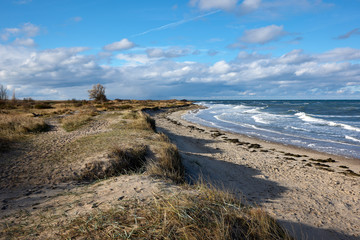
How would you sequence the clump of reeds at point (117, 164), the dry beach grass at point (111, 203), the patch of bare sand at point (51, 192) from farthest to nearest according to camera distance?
the clump of reeds at point (117, 164) → the patch of bare sand at point (51, 192) → the dry beach grass at point (111, 203)

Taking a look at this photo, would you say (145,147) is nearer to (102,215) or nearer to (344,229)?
(102,215)

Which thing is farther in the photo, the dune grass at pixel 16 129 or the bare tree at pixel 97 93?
the bare tree at pixel 97 93

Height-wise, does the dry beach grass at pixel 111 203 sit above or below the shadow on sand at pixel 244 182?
above

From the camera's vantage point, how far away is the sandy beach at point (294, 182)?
4812mm

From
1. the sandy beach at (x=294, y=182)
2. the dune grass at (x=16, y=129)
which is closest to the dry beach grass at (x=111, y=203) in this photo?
the sandy beach at (x=294, y=182)

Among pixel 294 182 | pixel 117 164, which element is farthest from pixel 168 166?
pixel 294 182

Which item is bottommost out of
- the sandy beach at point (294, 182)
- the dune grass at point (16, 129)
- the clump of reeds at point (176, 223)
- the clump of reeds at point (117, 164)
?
the sandy beach at point (294, 182)

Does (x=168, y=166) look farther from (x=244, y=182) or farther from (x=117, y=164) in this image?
(x=244, y=182)

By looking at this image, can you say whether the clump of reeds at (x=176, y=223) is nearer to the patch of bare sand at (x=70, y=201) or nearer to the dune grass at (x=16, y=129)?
the patch of bare sand at (x=70, y=201)

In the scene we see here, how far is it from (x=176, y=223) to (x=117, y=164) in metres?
4.21

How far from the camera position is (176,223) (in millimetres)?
2682

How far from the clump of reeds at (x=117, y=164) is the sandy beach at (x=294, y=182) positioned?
5.91 ft

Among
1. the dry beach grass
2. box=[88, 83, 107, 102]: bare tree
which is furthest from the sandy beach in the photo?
box=[88, 83, 107, 102]: bare tree

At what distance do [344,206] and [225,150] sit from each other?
270 inches
